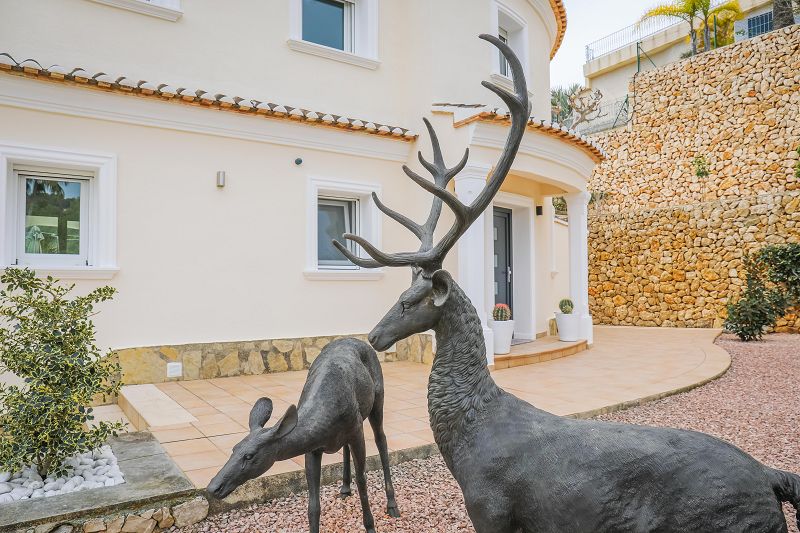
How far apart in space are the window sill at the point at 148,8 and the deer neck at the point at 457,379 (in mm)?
6745

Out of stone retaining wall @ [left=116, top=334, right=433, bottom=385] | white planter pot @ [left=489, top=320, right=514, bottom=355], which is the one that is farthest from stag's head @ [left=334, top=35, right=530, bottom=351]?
white planter pot @ [left=489, top=320, right=514, bottom=355]

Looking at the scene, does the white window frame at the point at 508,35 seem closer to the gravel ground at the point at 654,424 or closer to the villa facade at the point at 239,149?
the villa facade at the point at 239,149

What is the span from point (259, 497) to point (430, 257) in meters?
2.26

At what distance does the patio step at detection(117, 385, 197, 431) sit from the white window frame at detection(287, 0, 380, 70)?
5.30m

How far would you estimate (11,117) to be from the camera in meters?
5.71

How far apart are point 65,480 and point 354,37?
773 centimetres

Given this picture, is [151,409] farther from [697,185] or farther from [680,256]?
[697,185]

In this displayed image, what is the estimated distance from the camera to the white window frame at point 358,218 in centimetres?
761

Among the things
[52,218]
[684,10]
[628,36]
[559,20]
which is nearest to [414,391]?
[52,218]

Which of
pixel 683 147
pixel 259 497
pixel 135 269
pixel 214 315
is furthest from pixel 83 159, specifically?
pixel 683 147

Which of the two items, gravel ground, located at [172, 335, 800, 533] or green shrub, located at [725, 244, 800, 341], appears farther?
green shrub, located at [725, 244, 800, 341]

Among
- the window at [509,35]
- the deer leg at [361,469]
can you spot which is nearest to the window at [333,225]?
the window at [509,35]

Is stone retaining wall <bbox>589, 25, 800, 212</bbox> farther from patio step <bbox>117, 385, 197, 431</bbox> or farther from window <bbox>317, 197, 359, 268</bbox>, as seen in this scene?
patio step <bbox>117, 385, 197, 431</bbox>

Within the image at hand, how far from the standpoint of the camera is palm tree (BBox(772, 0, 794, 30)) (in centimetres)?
1727
